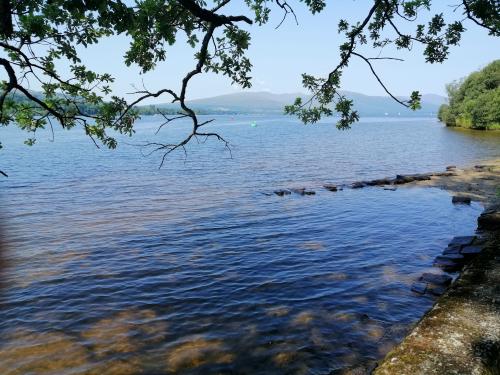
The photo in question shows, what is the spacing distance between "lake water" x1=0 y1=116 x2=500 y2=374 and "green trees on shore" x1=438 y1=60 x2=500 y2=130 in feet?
261

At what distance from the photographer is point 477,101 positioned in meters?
102

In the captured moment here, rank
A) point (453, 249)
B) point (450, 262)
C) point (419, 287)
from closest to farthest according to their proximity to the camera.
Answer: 1. point (419, 287)
2. point (450, 262)
3. point (453, 249)

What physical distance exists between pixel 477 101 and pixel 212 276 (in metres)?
107

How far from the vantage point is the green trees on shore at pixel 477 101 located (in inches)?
3846

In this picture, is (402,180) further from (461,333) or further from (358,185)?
(461,333)

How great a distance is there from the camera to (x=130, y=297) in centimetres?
1458

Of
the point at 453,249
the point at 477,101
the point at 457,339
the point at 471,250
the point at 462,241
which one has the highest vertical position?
the point at 477,101

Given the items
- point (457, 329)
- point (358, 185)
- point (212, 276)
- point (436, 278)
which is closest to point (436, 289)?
point (436, 278)

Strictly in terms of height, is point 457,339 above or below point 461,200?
above

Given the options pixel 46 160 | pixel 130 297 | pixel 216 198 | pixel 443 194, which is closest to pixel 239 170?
pixel 216 198

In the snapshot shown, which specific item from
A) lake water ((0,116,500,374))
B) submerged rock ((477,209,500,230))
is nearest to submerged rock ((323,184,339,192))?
lake water ((0,116,500,374))

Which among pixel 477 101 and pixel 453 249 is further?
pixel 477 101

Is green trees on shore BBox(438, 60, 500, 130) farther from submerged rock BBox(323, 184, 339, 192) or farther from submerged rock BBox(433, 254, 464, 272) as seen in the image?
submerged rock BBox(433, 254, 464, 272)

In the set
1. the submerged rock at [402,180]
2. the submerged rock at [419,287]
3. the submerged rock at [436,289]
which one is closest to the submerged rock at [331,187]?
the submerged rock at [402,180]
